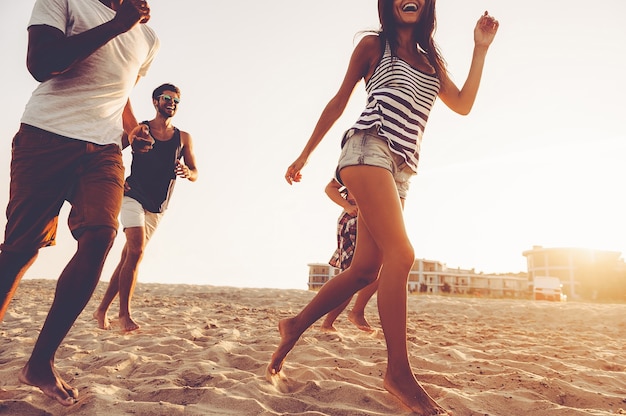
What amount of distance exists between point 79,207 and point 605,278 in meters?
41.9

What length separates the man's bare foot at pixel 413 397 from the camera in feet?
6.37

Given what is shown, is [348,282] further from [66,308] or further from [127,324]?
[127,324]

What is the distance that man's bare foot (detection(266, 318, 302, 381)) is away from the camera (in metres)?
2.41

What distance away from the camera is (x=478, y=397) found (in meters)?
2.36

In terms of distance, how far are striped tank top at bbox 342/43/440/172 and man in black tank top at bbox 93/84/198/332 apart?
2347mm

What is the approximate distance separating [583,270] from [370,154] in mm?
44830

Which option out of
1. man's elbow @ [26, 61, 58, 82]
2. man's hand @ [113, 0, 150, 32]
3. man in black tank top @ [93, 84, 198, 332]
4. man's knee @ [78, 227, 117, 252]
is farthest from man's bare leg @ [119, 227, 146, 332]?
man's hand @ [113, 0, 150, 32]

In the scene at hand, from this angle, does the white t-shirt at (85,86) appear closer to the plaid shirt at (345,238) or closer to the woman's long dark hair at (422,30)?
the woman's long dark hair at (422,30)

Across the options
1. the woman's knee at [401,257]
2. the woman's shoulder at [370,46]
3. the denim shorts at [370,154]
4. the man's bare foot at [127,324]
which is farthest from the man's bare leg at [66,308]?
the man's bare foot at [127,324]

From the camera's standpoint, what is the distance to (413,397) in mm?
1977

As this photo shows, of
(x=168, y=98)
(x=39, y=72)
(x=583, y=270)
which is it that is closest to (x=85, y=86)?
(x=39, y=72)

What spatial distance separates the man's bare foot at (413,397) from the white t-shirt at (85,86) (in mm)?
1771

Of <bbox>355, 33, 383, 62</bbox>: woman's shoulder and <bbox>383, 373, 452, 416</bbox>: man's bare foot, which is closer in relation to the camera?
<bbox>383, 373, 452, 416</bbox>: man's bare foot

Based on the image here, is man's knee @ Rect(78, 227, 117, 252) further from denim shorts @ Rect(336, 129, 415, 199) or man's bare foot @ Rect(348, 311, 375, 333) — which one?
man's bare foot @ Rect(348, 311, 375, 333)
